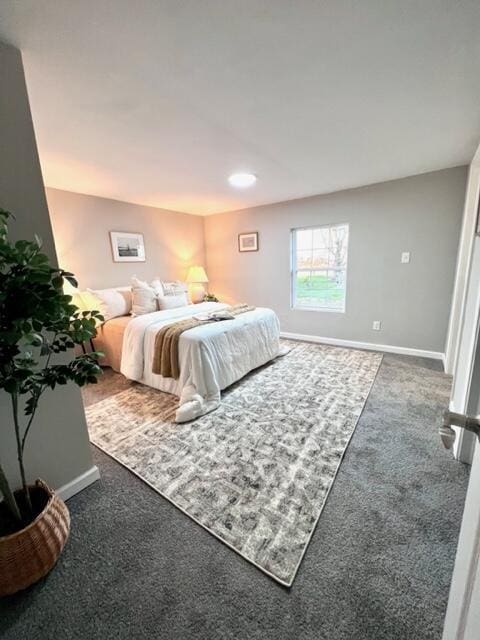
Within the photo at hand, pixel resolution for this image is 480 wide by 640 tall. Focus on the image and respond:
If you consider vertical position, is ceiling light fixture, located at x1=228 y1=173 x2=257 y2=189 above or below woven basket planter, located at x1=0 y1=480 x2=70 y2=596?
above

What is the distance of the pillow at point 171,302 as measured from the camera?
357cm

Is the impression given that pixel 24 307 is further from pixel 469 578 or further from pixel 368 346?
pixel 368 346

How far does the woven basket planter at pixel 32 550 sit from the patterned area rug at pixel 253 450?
51cm

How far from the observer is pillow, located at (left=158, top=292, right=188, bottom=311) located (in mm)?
3570

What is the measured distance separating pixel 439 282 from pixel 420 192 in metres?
1.09

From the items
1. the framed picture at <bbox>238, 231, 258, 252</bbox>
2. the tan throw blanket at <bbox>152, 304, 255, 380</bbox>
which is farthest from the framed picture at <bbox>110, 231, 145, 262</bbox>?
the tan throw blanket at <bbox>152, 304, 255, 380</bbox>

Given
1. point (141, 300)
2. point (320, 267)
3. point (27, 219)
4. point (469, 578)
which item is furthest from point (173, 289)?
point (469, 578)

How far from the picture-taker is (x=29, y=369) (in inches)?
41.2

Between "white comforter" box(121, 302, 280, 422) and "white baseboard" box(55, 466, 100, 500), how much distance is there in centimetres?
69

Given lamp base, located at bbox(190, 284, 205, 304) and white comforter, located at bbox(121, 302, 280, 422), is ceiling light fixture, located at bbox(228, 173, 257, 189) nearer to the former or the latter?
white comforter, located at bbox(121, 302, 280, 422)

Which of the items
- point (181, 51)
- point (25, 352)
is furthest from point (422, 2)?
point (25, 352)

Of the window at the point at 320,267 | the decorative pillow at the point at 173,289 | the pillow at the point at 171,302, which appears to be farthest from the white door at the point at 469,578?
the decorative pillow at the point at 173,289

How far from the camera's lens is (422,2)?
103 centimetres

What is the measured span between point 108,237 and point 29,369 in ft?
10.2
